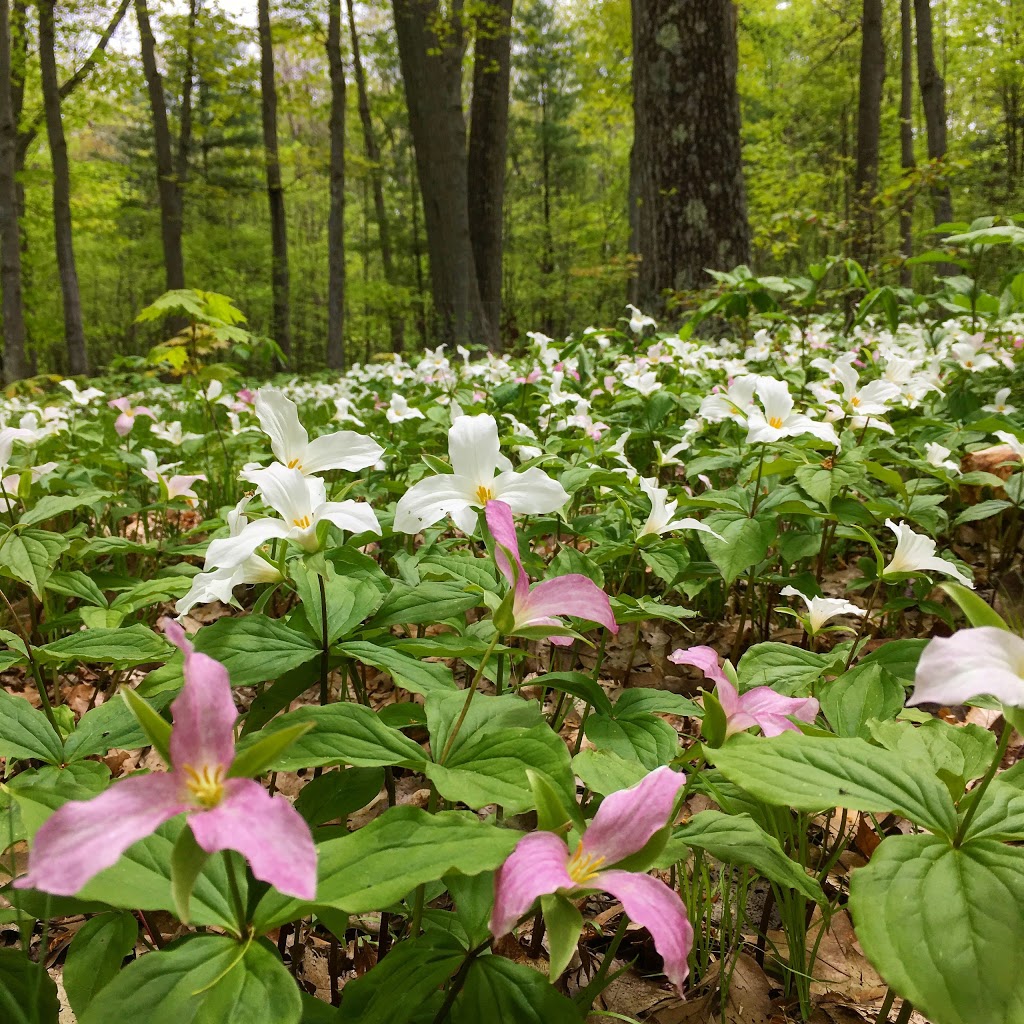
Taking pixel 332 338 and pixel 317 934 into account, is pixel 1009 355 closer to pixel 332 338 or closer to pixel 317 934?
pixel 317 934

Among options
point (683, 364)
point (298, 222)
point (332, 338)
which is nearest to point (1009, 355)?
point (683, 364)

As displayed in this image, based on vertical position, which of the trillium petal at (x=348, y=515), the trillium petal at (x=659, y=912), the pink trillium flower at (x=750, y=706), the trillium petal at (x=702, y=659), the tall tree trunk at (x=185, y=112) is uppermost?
the tall tree trunk at (x=185, y=112)

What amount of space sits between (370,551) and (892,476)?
1740 mm

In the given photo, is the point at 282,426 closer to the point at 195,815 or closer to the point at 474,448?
the point at 474,448

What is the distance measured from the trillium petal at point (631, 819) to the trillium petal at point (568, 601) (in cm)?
21

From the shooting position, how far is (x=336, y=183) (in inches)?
460

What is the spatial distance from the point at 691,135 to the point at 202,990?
6616mm

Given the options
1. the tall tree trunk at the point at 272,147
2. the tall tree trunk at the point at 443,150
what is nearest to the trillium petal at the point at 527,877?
the tall tree trunk at the point at 443,150

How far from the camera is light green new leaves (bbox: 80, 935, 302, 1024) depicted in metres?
0.60

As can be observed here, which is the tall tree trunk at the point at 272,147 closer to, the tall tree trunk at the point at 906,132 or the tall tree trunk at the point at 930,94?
the tall tree trunk at the point at 906,132

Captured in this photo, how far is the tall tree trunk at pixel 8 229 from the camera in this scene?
7727 mm

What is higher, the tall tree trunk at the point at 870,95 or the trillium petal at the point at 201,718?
the tall tree trunk at the point at 870,95

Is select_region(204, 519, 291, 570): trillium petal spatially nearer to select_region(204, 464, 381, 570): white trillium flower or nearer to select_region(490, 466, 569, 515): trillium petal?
select_region(204, 464, 381, 570): white trillium flower

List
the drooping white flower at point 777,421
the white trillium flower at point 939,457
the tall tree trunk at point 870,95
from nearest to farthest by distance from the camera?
the drooping white flower at point 777,421 → the white trillium flower at point 939,457 → the tall tree trunk at point 870,95
